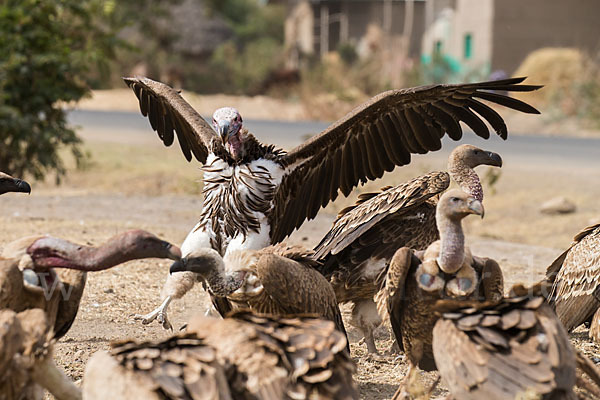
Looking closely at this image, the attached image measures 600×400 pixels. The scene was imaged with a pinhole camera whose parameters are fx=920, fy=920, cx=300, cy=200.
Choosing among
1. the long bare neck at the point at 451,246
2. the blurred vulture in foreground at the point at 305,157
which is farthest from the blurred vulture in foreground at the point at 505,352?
the blurred vulture in foreground at the point at 305,157

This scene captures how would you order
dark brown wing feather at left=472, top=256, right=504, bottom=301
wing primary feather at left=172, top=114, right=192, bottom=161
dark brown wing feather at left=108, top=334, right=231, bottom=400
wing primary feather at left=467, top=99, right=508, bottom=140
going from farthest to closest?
wing primary feather at left=172, top=114, right=192, bottom=161
wing primary feather at left=467, top=99, right=508, bottom=140
dark brown wing feather at left=472, top=256, right=504, bottom=301
dark brown wing feather at left=108, top=334, right=231, bottom=400

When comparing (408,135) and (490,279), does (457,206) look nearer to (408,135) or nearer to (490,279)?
(490,279)

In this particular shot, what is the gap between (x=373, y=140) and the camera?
238 inches

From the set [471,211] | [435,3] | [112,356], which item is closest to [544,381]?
[471,211]

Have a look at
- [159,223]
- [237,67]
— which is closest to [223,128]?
[159,223]

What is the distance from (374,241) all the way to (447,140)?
12.6m

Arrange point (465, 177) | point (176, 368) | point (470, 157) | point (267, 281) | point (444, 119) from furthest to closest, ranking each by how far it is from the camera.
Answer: point (470, 157), point (465, 177), point (444, 119), point (267, 281), point (176, 368)

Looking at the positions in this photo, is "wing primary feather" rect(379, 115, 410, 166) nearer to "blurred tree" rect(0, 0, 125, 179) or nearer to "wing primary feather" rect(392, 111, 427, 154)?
"wing primary feather" rect(392, 111, 427, 154)

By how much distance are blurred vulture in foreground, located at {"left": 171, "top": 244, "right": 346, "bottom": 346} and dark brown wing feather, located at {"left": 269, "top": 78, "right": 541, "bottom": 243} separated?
119 cm

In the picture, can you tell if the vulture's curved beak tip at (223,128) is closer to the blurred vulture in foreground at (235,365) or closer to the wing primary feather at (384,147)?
Result: the wing primary feather at (384,147)

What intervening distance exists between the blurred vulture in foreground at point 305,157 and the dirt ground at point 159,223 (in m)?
0.50

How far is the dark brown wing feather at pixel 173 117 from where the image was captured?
6.22 m

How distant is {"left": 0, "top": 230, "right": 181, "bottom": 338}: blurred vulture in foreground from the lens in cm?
380

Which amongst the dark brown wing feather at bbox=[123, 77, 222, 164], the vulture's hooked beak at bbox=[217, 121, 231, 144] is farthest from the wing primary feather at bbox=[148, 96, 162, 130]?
the vulture's hooked beak at bbox=[217, 121, 231, 144]
